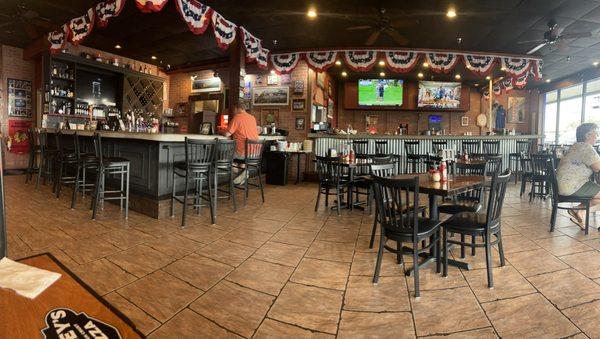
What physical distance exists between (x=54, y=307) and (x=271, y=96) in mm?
9066

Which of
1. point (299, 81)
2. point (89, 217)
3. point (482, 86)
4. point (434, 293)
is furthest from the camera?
point (482, 86)

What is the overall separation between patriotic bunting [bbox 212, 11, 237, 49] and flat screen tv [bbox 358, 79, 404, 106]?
669cm

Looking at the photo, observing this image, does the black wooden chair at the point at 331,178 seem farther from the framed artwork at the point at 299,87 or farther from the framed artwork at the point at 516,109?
the framed artwork at the point at 516,109

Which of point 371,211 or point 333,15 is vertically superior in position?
point 333,15

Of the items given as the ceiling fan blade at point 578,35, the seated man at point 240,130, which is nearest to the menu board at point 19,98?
the seated man at point 240,130

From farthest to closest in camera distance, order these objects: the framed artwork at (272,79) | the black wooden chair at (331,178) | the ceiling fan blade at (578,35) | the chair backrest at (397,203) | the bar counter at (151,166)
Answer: the framed artwork at (272,79) → the ceiling fan blade at (578,35) → the black wooden chair at (331,178) → the bar counter at (151,166) → the chair backrest at (397,203)

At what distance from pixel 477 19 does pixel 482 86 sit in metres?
7.38

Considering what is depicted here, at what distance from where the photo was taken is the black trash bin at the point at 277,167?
7.92 m

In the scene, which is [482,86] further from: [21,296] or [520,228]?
[21,296]

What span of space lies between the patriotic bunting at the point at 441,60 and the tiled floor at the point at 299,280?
219 inches

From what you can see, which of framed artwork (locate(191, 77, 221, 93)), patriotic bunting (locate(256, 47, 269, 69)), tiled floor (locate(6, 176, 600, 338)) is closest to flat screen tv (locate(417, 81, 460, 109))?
patriotic bunting (locate(256, 47, 269, 69))

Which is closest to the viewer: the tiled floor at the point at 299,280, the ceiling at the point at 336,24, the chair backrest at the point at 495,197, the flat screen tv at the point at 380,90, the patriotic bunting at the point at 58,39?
the tiled floor at the point at 299,280

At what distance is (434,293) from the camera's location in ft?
8.06

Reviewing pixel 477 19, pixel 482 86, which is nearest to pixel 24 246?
pixel 477 19
